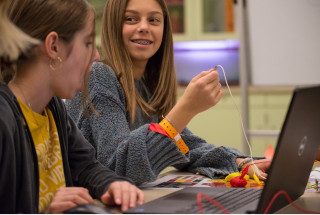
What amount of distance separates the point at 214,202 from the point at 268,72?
2286mm

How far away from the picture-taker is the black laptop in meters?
0.89

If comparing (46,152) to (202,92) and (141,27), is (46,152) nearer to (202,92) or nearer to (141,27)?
(202,92)

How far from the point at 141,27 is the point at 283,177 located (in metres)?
0.86

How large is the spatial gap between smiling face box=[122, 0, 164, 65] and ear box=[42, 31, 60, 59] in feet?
1.79

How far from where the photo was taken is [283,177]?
0.98m

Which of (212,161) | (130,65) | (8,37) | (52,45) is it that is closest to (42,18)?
(52,45)

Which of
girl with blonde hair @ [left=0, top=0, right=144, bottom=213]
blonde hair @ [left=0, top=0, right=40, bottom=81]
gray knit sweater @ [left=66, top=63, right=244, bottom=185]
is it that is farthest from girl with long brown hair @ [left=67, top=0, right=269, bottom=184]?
Answer: blonde hair @ [left=0, top=0, right=40, bottom=81]

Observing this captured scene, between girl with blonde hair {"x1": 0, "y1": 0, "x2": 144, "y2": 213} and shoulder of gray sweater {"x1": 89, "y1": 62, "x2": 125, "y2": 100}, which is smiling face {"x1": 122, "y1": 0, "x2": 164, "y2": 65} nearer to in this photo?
A: shoulder of gray sweater {"x1": 89, "y1": 62, "x2": 125, "y2": 100}

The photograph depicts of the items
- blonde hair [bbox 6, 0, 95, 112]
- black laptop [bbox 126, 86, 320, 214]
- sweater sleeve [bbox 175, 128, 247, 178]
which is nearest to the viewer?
black laptop [bbox 126, 86, 320, 214]

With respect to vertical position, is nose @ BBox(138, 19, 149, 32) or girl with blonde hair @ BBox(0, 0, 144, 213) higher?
nose @ BBox(138, 19, 149, 32)

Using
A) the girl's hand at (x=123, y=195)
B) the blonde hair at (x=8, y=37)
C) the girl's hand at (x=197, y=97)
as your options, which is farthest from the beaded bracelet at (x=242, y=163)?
the blonde hair at (x=8, y=37)

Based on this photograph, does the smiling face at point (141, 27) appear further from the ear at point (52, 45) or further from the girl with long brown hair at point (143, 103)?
the ear at point (52, 45)

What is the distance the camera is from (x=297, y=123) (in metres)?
0.93

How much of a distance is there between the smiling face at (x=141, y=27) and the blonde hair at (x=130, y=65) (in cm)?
2
